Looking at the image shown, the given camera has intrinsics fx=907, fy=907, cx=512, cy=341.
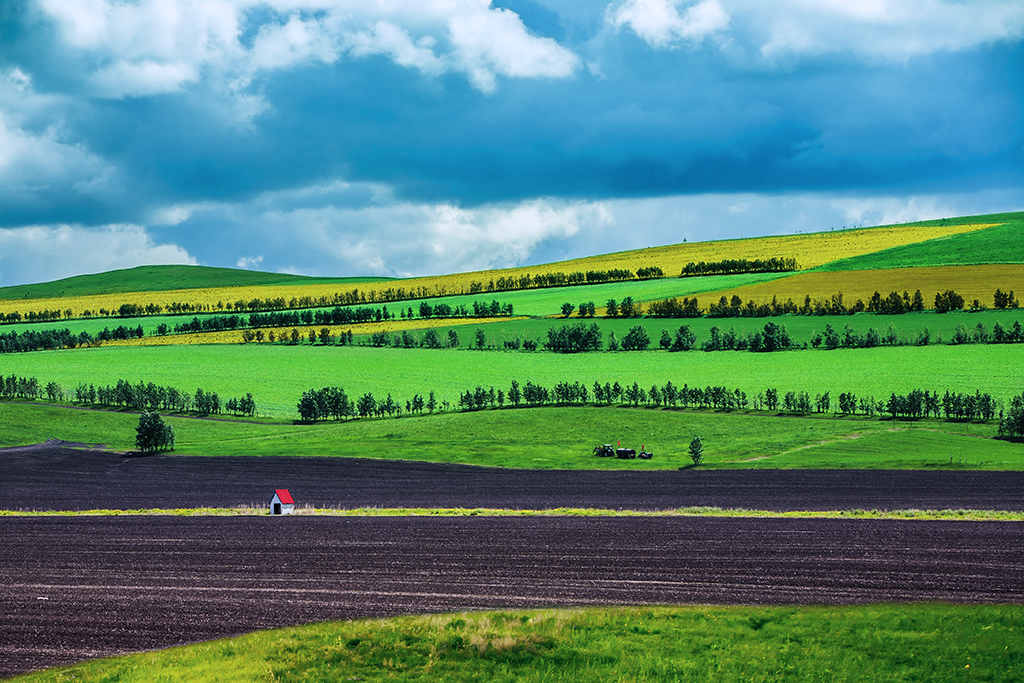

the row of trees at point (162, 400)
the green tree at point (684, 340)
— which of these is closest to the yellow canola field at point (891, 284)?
the green tree at point (684, 340)

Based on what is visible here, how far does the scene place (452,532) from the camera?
1663 inches

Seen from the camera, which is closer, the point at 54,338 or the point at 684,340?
the point at 684,340

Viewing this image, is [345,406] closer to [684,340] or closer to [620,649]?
[684,340]

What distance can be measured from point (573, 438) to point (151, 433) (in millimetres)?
44064

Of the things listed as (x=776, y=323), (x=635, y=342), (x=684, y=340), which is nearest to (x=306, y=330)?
(x=635, y=342)

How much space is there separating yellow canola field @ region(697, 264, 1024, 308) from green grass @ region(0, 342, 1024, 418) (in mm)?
34406

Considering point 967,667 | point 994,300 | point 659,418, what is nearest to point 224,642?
point 967,667

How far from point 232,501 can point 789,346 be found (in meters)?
103

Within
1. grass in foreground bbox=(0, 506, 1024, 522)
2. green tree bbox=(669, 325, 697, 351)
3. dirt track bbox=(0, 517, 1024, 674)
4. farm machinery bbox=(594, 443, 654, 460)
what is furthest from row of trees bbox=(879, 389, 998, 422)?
dirt track bbox=(0, 517, 1024, 674)

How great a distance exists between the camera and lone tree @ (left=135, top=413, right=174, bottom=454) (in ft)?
309

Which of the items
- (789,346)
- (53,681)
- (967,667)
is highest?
(789,346)

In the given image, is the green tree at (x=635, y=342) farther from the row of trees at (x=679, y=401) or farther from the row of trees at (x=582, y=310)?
the row of trees at (x=679, y=401)

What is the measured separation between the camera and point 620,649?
2525 centimetres

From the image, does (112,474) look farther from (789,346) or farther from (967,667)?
(789,346)
